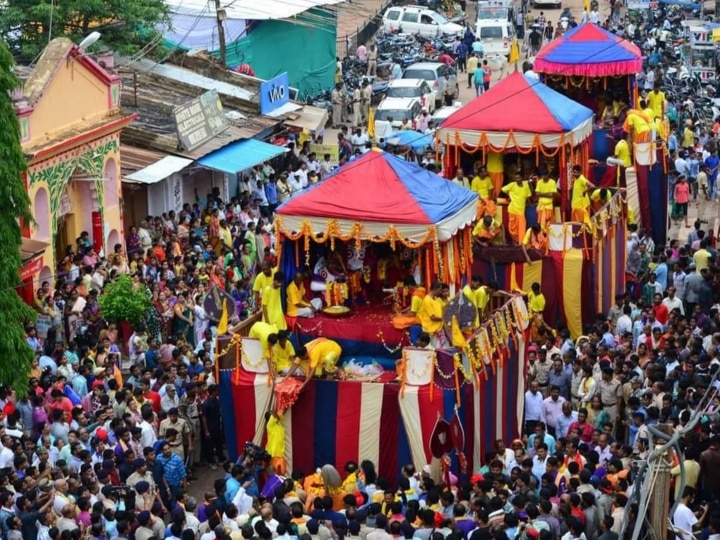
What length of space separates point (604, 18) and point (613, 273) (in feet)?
109

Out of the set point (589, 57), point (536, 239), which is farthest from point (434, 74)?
point (536, 239)

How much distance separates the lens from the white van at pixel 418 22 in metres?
50.1

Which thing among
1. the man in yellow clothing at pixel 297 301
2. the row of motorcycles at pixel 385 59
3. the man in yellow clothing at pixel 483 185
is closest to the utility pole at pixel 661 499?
the man in yellow clothing at pixel 297 301

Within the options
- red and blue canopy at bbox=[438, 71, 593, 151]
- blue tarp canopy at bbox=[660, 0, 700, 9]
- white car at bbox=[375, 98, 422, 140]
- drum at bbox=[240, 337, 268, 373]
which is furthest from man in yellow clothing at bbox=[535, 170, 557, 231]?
blue tarp canopy at bbox=[660, 0, 700, 9]

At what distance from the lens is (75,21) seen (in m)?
31.4

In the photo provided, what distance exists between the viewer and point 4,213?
20.0m

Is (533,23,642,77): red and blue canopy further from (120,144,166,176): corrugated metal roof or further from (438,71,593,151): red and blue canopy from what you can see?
(120,144,166,176): corrugated metal roof

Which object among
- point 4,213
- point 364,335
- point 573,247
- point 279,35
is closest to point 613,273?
point 573,247

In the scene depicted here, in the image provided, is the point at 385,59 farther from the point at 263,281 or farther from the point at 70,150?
the point at 263,281

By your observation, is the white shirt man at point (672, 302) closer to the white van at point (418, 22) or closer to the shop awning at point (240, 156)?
the shop awning at point (240, 156)

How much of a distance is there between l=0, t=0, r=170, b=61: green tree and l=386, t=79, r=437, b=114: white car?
26.2 feet

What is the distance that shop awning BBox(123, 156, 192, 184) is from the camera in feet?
89.5

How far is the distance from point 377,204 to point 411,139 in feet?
48.4

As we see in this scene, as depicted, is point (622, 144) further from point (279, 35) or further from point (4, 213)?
point (279, 35)
